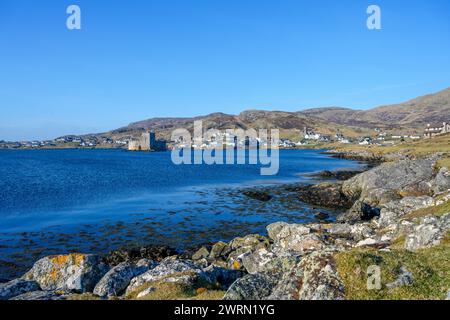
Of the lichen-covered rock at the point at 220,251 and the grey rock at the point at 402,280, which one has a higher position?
the grey rock at the point at 402,280

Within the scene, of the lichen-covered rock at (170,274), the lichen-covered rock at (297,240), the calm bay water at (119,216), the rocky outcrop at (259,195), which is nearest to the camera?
the lichen-covered rock at (170,274)

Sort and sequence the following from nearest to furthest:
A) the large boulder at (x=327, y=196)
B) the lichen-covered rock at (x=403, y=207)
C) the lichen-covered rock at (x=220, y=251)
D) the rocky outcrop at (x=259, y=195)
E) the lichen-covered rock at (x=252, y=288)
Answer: the lichen-covered rock at (x=252, y=288) → the lichen-covered rock at (x=220, y=251) → the lichen-covered rock at (x=403, y=207) → the large boulder at (x=327, y=196) → the rocky outcrop at (x=259, y=195)

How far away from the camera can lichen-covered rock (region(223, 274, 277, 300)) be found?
12250 mm

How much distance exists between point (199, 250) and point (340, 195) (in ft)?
117

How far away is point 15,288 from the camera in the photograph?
1711 centimetres

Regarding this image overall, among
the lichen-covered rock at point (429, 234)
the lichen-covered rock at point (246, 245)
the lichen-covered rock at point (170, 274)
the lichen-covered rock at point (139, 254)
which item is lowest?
the lichen-covered rock at point (139, 254)

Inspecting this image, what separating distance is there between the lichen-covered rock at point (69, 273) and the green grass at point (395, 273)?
1433 centimetres

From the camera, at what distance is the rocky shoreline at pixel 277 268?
11023 millimetres

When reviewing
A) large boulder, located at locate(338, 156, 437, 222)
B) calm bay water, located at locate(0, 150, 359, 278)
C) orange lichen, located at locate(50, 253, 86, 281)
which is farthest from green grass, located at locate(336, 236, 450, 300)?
large boulder, located at locate(338, 156, 437, 222)

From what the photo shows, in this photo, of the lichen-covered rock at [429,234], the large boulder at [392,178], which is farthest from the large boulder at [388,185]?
the lichen-covered rock at [429,234]

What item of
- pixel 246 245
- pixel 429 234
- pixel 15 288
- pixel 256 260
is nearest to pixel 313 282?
pixel 429 234

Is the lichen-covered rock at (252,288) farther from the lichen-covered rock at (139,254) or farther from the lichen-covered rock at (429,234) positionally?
the lichen-covered rock at (139,254)

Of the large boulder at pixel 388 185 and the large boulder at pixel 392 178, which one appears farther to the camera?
the large boulder at pixel 392 178
